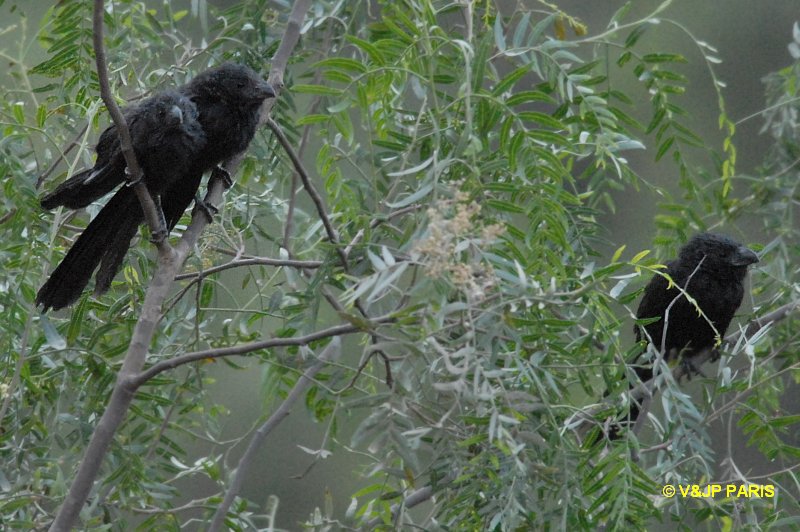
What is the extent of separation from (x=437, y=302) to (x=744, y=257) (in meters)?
2.77

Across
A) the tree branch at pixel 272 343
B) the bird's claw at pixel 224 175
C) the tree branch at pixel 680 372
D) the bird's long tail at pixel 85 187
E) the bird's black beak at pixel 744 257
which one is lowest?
the bird's black beak at pixel 744 257

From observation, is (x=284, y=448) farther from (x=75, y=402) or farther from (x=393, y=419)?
(x=393, y=419)

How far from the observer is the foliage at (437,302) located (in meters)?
1.95

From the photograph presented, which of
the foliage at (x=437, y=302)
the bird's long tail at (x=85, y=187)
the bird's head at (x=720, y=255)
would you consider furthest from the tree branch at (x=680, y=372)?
the bird's long tail at (x=85, y=187)

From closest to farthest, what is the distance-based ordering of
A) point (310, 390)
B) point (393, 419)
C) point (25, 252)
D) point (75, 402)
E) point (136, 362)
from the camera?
1. point (393, 419)
2. point (136, 362)
3. point (310, 390)
4. point (25, 252)
5. point (75, 402)

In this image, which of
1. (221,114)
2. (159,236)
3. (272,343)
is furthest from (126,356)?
(221,114)

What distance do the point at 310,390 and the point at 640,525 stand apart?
2.84 ft

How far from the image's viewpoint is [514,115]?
217 centimetres

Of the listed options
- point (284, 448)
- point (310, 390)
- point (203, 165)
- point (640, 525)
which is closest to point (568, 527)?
point (640, 525)

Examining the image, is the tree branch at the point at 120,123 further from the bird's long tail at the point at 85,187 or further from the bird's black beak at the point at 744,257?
the bird's black beak at the point at 744,257

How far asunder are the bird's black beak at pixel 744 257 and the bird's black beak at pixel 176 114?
7.84 feet

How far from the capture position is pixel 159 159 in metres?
3.18

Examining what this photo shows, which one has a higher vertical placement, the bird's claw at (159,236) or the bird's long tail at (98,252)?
the bird's claw at (159,236)

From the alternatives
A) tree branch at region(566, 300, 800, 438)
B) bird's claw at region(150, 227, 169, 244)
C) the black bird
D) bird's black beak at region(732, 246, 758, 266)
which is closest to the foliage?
tree branch at region(566, 300, 800, 438)
